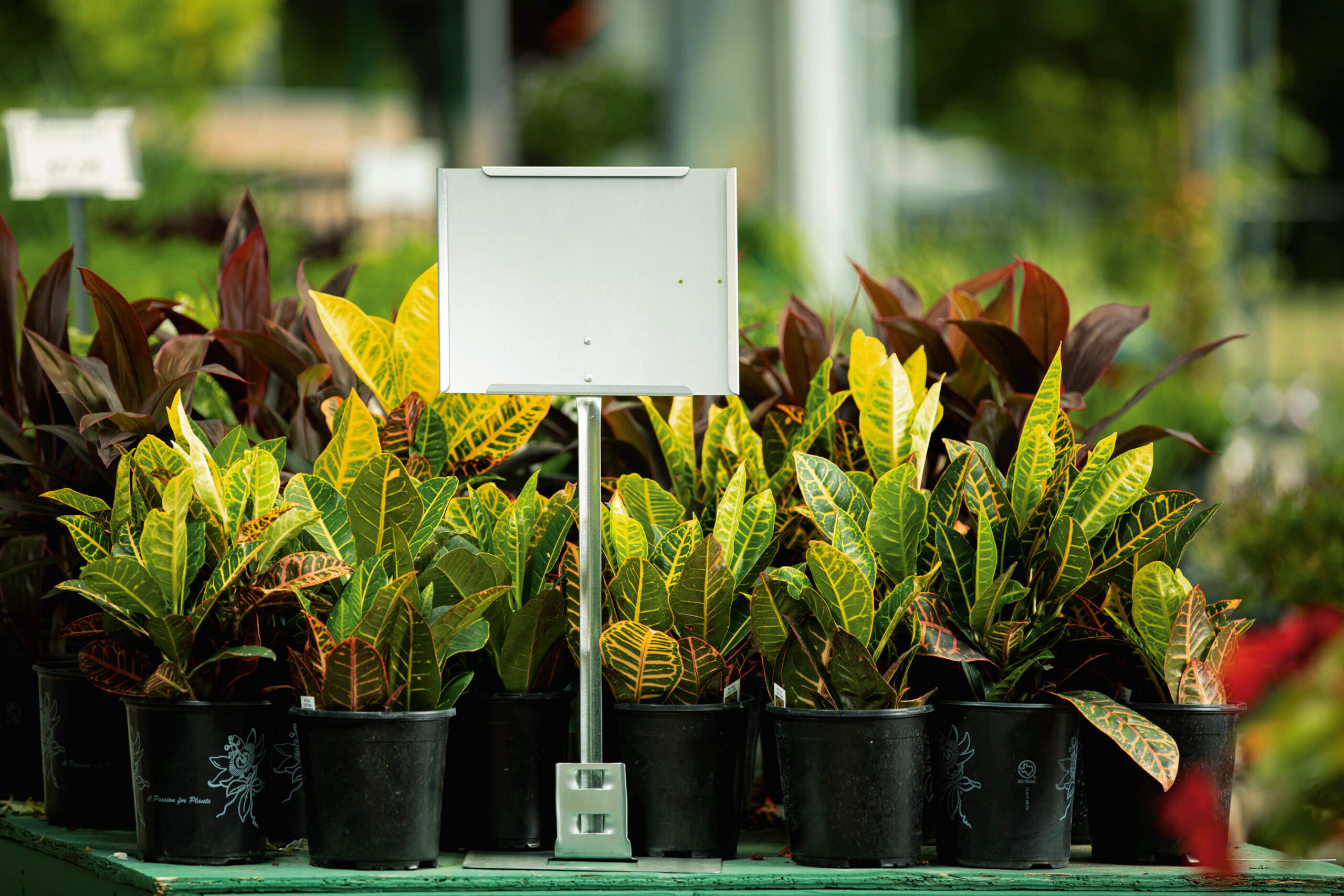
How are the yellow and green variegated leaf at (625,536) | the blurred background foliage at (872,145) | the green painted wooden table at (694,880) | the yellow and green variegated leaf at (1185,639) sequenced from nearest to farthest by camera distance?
the green painted wooden table at (694,880)
the yellow and green variegated leaf at (1185,639)
the yellow and green variegated leaf at (625,536)
the blurred background foliage at (872,145)

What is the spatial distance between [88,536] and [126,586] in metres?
0.14

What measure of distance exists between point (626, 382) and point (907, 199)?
7.86 metres

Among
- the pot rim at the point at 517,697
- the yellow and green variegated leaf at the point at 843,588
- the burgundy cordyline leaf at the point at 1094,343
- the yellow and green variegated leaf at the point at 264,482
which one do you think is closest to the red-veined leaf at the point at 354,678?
the pot rim at the point at 517,697

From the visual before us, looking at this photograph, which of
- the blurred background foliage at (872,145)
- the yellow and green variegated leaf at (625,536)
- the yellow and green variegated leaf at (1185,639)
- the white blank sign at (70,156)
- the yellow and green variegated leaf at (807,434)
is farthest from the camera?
the blurred background foliage at (872,145)

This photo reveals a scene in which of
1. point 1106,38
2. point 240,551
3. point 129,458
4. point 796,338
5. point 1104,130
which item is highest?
point 1106,38

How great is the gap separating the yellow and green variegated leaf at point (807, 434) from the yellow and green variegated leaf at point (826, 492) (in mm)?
102

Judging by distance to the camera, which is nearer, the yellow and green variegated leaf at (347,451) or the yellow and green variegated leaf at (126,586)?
the yellow and green variegated leaf at (126,586)

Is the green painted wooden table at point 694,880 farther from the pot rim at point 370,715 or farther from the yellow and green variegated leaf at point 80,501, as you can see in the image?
the yellow and green variegated leaf at point 80,501

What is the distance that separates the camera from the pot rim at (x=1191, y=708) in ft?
4.82

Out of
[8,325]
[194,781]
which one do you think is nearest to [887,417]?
[194,781]

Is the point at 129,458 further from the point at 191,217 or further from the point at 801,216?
the point at 801,216

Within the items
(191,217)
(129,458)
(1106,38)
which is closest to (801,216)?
(191,217)

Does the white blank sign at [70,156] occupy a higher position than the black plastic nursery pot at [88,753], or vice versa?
the white blank sign at [70,156]

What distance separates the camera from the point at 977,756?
1.43m
